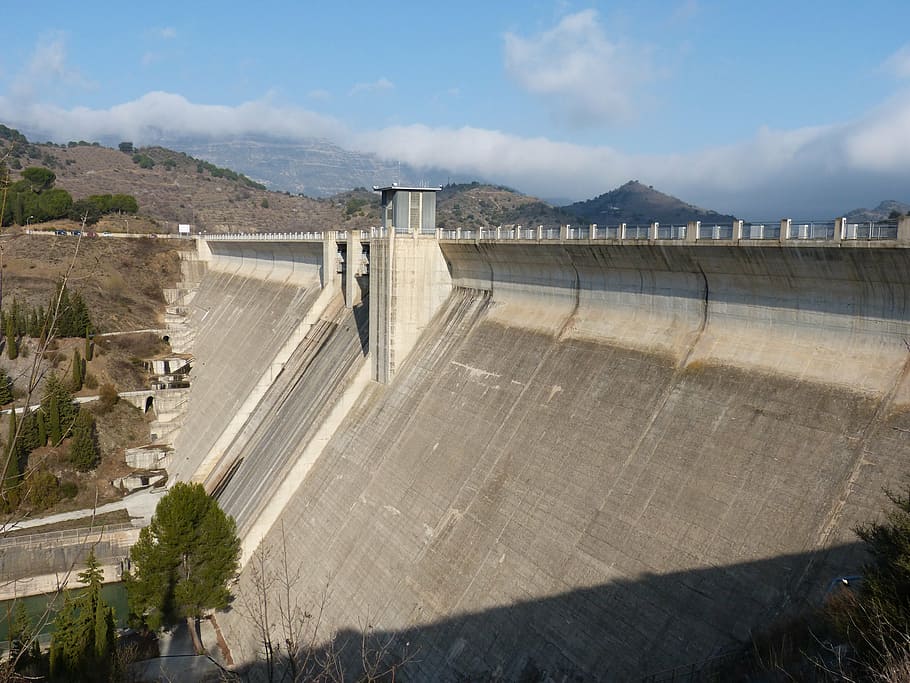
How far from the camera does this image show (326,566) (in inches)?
800

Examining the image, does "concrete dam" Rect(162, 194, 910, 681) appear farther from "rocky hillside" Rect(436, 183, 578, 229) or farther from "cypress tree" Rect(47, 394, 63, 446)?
"rocky hillside" Rect(436, 183, 578, 229)

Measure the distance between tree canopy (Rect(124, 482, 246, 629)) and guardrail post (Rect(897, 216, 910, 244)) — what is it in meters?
18.3

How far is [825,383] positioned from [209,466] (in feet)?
85.4

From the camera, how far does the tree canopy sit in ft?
69.6

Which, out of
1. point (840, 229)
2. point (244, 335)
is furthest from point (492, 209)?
point (840, 229)

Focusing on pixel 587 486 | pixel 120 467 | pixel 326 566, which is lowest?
pixel 120 467

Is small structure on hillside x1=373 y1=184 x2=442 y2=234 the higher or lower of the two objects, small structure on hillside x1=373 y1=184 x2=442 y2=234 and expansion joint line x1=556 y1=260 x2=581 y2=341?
the higher

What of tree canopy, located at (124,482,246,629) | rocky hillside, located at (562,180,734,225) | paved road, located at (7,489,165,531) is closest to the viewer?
tree canopy, located at (124,482,246,629)

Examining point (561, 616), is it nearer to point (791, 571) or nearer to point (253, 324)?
point (791, 571)

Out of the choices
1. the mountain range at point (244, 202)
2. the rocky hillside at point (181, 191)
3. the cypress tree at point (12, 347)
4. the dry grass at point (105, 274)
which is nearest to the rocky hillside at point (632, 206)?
the mountain range at point (244, 202)

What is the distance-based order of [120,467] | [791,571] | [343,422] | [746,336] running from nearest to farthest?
1. [791,571]
2. [746,336]
3. [343,422]
4. [120,467]

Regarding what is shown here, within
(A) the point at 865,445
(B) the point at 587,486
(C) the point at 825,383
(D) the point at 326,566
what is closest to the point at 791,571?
(A) the point at 865,445

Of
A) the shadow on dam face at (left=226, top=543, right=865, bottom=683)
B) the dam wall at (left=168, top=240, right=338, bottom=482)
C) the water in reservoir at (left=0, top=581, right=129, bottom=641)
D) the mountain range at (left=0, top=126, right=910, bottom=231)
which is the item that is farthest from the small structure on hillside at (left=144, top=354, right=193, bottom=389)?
the mountain range at (left=0, top=126, right=910, bottom=231)

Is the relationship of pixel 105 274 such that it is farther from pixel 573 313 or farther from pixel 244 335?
pixel 573 313
